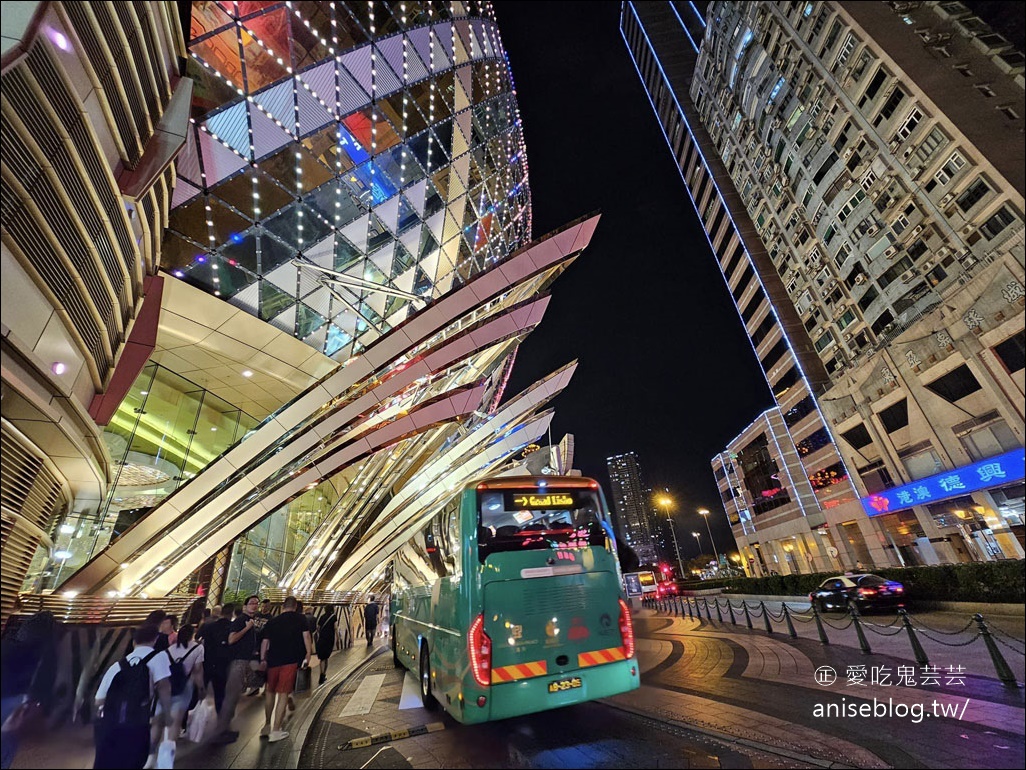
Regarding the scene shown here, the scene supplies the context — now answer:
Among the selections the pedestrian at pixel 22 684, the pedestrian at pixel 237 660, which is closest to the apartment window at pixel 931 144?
the pedestrian at pixel 237 660

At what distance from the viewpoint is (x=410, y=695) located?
8414 mm

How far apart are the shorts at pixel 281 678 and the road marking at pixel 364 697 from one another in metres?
1.60

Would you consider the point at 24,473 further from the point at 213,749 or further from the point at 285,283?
the point at 285,283

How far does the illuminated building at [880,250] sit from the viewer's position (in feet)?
78.5

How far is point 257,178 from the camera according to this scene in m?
11.1

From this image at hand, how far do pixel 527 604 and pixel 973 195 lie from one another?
36.1 m

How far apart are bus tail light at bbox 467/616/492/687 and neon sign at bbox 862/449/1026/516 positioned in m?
30.5

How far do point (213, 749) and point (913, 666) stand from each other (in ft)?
35.0

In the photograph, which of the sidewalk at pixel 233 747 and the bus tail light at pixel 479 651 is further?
the bus tail light at pixel 479 651

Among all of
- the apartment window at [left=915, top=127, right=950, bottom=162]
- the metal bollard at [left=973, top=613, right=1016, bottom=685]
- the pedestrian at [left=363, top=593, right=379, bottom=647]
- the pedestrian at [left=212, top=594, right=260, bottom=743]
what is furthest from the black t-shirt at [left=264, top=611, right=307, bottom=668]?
the apartment window at [left=915, top=127, right=950, bottom=162]

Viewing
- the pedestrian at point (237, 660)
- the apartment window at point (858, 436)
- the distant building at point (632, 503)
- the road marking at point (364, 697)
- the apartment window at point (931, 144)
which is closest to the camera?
the pedestrian at point (237, 660)

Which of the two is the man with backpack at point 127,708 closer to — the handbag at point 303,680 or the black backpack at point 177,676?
the black backpack at point 177,676

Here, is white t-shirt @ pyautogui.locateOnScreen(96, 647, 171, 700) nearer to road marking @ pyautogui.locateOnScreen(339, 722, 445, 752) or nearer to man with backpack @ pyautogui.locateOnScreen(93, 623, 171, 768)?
man with backpack @ pyautogui.locateOnScreen(93, 623, 171, 768)

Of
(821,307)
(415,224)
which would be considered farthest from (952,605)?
(821,307)
